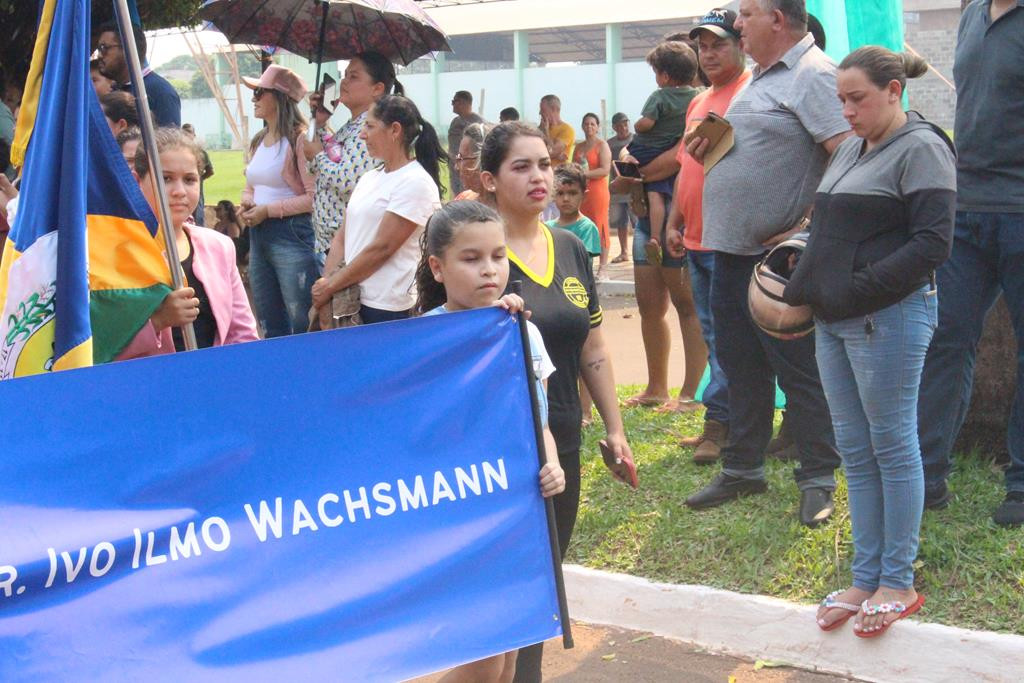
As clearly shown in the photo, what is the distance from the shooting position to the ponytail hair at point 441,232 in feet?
11.7

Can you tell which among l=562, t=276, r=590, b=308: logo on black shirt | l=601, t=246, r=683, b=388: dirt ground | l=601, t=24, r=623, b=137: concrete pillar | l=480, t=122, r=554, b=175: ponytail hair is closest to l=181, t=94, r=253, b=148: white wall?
l=601, t=24, r=623, b=137: concrete pillar

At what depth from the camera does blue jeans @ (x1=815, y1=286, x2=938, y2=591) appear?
4.48m

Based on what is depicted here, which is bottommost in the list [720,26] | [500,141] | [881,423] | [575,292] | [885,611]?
[885,611]

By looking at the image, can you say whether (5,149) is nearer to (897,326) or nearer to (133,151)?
(133,151)

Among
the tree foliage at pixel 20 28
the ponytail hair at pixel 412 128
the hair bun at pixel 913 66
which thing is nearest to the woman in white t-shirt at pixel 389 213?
the ponytail hair at pixel 412 128

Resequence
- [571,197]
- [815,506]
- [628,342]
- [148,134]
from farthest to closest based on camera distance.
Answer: [628,342], [571,197], [815,506], [148,134]

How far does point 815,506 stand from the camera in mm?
5293

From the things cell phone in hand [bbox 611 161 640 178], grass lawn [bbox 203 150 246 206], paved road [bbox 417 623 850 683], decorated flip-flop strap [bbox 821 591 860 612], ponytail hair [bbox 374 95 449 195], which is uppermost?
ponytail hair [bbox 374 95 449 195]

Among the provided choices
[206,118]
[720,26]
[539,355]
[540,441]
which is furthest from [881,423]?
[206,118]

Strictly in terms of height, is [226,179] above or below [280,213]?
below

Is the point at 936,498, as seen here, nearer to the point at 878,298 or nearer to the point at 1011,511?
the point at 1011,511

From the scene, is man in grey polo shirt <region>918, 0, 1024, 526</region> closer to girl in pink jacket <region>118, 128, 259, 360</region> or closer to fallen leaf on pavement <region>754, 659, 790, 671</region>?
fallen leaf on pavement <region>754, 659, 790, 671</region>

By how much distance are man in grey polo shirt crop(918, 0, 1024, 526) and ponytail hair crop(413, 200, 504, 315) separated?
2.34 m

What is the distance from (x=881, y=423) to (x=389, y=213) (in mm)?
2479
